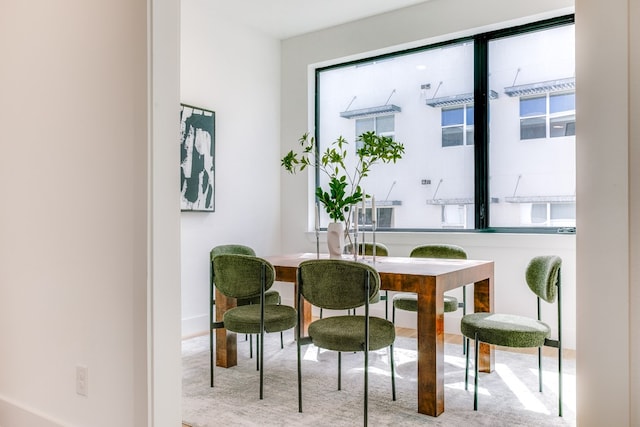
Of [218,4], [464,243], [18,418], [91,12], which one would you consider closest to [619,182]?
[91,12]

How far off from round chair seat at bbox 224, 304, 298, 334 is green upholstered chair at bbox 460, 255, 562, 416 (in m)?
0.98

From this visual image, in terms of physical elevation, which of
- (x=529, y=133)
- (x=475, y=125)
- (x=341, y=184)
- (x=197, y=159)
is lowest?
(x=341, y=184)

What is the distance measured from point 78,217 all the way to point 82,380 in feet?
2.15

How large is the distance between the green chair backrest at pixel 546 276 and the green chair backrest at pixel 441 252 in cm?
88

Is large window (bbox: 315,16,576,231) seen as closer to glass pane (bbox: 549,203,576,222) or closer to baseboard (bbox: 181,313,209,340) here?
glass pane (bbox: 549,203,576,222)

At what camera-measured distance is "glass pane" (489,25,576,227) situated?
3744mm

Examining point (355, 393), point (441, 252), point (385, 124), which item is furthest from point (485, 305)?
point (385, 124)

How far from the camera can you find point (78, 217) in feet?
6.46

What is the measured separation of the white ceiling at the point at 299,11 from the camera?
168 inches

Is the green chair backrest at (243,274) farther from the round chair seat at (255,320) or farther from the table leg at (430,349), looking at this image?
the table leg at (430,349)

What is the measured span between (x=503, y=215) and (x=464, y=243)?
1.28 ft

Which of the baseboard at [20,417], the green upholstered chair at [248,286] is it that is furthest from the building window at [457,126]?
the baseboard at [20,417]

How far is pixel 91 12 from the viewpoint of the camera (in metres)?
1.89

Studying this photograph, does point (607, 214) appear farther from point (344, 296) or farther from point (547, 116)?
point (547, 116)
